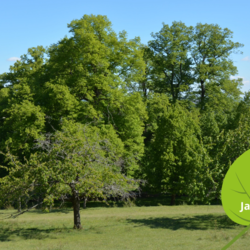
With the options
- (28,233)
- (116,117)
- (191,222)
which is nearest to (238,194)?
(191,222)

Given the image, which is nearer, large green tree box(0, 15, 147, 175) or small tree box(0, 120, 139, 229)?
small tree box(0, 120, 139, 229)

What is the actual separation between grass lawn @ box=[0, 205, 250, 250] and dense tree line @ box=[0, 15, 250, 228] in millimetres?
1728

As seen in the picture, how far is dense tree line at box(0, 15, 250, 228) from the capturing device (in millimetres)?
17531

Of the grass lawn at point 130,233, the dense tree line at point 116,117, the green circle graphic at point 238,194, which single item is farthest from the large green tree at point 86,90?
the green circle graphic at point 238,194

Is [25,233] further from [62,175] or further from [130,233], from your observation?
[130,233]

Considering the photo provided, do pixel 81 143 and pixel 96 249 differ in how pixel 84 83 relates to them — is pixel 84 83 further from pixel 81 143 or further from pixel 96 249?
pixel 96 249

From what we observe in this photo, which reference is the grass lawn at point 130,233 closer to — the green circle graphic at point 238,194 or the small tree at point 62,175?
the small tree at point 62,175

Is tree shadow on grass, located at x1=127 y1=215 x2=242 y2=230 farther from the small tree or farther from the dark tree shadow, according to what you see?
the dark tree shadow

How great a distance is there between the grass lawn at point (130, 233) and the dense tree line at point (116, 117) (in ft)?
5.67

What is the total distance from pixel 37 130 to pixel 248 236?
19899 mm

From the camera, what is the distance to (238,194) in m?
8.09

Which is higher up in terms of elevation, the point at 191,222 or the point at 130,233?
the point at 130,233

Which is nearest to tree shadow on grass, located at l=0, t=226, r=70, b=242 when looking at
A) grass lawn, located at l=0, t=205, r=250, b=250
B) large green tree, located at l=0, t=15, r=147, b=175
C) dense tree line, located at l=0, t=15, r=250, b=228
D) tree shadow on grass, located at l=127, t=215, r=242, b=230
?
grass lawn, located at l=0, t=205, r=250, b=250

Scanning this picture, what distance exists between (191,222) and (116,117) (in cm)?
1497
